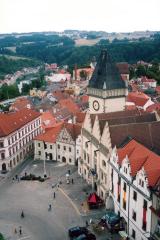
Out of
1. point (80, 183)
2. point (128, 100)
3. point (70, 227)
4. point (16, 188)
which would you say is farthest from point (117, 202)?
point (128, 100)

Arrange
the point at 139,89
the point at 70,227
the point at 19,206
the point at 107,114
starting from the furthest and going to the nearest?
1. the point at 139,89
2. the point at 107,114
3. the point at 19,206
4. the point at 70,227

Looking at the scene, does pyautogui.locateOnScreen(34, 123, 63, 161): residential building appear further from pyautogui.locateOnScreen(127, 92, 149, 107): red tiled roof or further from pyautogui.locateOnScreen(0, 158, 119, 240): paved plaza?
pyautogui.locateOnScreen(127, 92, 149, 107): red tiled roof

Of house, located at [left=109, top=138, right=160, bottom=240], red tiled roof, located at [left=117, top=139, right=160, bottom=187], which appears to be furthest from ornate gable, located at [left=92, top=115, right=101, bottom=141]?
red tiled roof, located at [left=117, top=139, right=160, bottom=187]

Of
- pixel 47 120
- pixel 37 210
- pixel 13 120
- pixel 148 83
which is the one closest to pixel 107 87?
pixel 13 120

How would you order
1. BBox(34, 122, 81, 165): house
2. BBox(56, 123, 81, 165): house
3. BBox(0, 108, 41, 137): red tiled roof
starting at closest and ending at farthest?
1. BBox(0, 108, 41, 137): red tiled roof
2. BBox(56, 123, 81, 165): house
3. BBox(34, 122, 81, 165): house

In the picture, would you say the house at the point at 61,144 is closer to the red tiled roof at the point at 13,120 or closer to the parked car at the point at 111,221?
the red tiled roof at the point at 13,120

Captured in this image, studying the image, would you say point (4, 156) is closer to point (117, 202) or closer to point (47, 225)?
point (47, 225)
